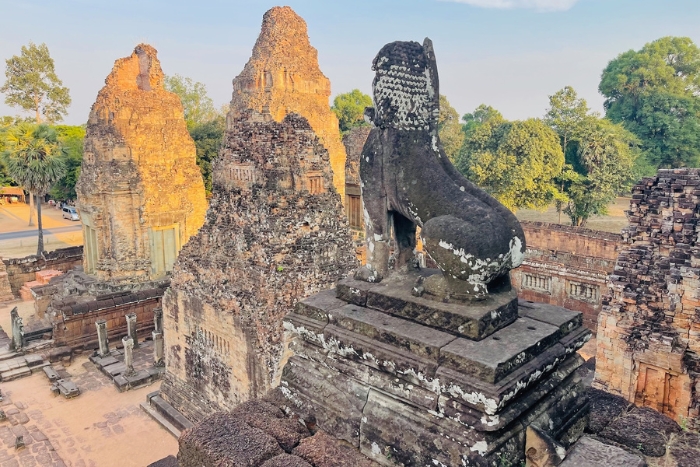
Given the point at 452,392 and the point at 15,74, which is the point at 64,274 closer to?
the point at 452,392

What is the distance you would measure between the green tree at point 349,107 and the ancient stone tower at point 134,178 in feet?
95.1

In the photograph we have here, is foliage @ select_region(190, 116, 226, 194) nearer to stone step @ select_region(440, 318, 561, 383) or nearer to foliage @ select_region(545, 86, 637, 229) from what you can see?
foliage @ select_region(545, 86, 637, 229)

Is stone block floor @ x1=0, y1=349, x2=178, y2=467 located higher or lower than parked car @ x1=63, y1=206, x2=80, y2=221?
lower

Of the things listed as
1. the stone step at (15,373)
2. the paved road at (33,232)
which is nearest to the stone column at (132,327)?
the stone step at (15,373)

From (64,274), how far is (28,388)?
778 cm

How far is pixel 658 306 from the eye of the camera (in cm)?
787

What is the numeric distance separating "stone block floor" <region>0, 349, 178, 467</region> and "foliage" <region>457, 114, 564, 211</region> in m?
20.0

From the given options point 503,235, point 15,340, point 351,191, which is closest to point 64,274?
point 15,340

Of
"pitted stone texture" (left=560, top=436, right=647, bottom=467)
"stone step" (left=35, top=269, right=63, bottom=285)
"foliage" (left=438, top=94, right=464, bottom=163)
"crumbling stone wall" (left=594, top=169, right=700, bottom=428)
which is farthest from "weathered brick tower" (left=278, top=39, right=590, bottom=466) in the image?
"foliage" (left=438, top=94, right=464, bottom=163)

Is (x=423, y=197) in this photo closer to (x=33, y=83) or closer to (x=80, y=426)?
(x=80, y=426)

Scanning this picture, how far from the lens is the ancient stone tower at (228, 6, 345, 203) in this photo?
74.6 ft

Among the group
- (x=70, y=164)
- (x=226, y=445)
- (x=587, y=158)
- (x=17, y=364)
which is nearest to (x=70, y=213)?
(x=70, y=164)

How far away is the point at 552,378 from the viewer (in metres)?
3.25

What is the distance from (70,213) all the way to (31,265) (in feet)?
69.4
